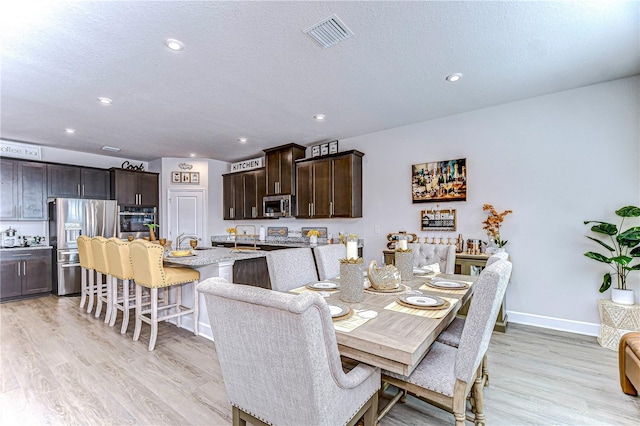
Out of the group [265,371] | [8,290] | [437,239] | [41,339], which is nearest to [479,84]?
[437,239]

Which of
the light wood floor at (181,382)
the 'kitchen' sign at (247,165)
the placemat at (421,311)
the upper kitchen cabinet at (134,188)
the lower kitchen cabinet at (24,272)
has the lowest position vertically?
the light wood floor at (181,382)

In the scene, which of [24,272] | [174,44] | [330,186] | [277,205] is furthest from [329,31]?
[24,272]

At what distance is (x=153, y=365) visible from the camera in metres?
2.48

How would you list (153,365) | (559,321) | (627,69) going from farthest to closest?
(559,321) → (627,69) → (153,365)

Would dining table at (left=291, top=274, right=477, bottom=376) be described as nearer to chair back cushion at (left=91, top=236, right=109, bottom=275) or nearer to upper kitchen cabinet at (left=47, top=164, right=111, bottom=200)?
chair back cushion at (left=91, top=236, right=109, bottom=275)

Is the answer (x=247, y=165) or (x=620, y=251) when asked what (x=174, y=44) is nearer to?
(x=247, y=165)

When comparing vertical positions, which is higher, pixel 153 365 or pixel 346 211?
pixel 346 211

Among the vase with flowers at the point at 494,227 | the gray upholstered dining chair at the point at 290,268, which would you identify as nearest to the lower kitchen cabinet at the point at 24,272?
the gray upholstered dining chair at the point at 290,268

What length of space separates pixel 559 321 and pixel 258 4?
427 centimetres

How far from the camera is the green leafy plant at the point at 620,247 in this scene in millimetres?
2629

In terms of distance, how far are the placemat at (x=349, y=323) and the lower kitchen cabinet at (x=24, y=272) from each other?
6.03m

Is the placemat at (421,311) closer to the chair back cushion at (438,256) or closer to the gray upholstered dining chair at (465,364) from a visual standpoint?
the gray upholstered dining chair at (465,364)

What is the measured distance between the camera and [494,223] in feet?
11.4

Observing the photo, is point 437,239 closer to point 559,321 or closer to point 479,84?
point 559,321
